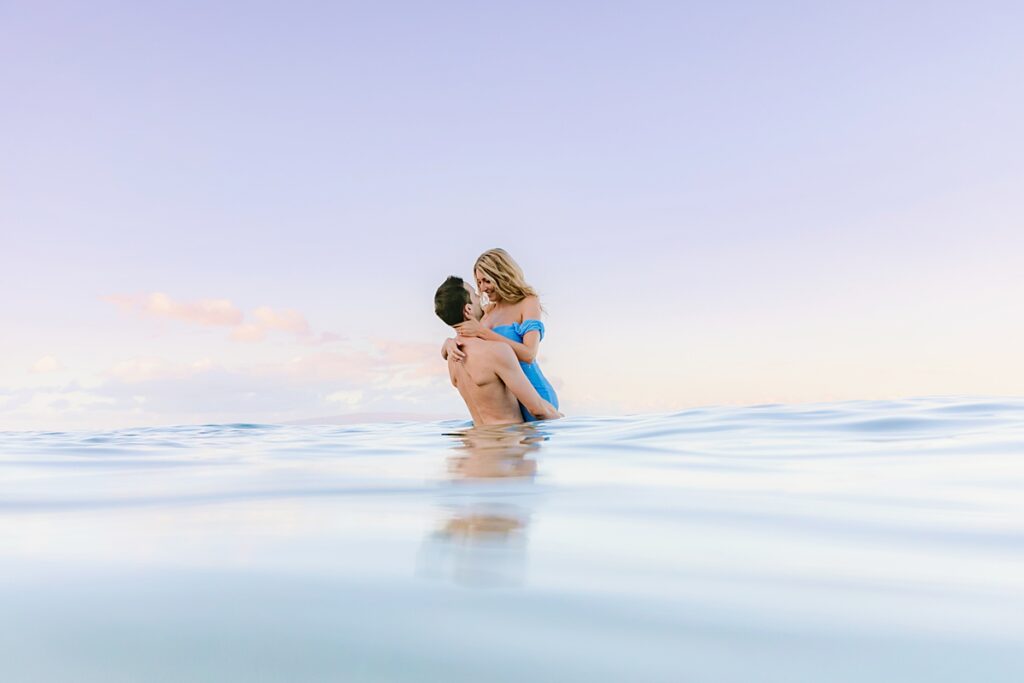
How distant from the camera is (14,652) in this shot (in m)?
0.97

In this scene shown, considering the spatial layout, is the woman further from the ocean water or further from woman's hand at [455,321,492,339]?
the ocean water

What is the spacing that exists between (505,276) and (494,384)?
1.47 m

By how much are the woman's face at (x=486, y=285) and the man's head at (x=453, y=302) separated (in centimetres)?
110

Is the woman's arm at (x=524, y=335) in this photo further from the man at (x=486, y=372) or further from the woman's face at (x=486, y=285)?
the woman's face at (x=486, y=285)

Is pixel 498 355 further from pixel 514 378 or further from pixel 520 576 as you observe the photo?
pixel 520 576

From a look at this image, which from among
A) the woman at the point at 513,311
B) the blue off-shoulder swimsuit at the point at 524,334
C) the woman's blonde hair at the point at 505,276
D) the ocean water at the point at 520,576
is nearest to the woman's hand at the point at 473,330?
the woman at the point at 513,311

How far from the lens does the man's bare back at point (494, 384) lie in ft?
21.5

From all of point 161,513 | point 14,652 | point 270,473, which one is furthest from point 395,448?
point 14,652

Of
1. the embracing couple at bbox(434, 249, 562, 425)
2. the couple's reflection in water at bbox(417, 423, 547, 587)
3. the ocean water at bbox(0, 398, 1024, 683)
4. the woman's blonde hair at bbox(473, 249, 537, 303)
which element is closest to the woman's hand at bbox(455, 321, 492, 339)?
the embracing couple at bbox(434, 249, 562, 425)

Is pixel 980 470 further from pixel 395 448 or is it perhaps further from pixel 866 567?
pixel 395 448

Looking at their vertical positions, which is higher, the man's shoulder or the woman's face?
the woman's face

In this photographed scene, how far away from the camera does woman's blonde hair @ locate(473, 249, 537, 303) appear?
768 cm

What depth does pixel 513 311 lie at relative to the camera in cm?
759

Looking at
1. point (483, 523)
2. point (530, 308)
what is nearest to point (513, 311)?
point (530, 308)
